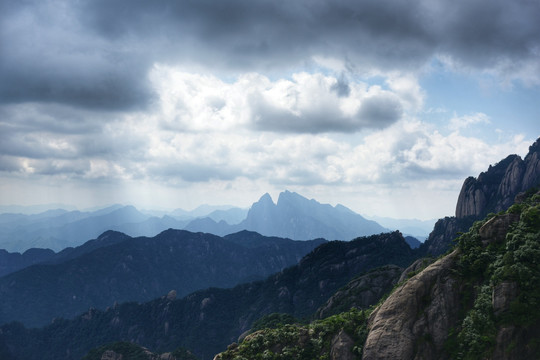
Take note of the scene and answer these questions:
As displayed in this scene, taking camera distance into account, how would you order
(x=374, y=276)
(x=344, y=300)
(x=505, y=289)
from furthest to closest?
(x=374, y=276)
(x=344, y=300)
(x=505, y=289)

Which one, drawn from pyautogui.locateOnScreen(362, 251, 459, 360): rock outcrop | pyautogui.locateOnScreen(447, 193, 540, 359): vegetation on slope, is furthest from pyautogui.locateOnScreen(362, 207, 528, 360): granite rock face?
pyautogui.locateOnScreen(447, 193, 540, 359): vegetation on slope

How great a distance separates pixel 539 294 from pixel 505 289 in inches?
128

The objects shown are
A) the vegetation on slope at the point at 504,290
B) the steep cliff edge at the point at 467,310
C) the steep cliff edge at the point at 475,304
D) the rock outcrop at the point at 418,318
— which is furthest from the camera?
the rock outcrop at the point at 418,318

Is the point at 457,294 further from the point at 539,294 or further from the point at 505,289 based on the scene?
the point at 539,294

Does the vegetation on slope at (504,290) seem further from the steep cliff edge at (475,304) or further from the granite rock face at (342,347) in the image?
the granite rock face at (342,347)

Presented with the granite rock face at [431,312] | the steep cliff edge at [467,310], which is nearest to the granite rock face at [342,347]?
the steep cliff edge at [467,310]

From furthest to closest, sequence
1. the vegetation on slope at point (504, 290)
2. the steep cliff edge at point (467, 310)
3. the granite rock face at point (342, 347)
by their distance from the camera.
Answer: the granite rock face at point (342, 347) → the steep cliff edge at point (467, 310) → the vegetation on slope at point (504, 290)

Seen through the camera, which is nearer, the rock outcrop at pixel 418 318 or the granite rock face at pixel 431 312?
the granite rock face at pixel 431 312

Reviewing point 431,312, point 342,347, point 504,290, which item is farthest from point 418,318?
point 342,347

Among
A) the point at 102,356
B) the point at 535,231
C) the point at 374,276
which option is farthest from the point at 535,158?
the point at 102,356

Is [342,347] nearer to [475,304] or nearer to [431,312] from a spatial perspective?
[431,312]

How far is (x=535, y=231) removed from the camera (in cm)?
4453

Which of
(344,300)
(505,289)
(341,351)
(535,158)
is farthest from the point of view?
(535,158)

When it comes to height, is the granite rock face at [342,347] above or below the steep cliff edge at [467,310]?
below
